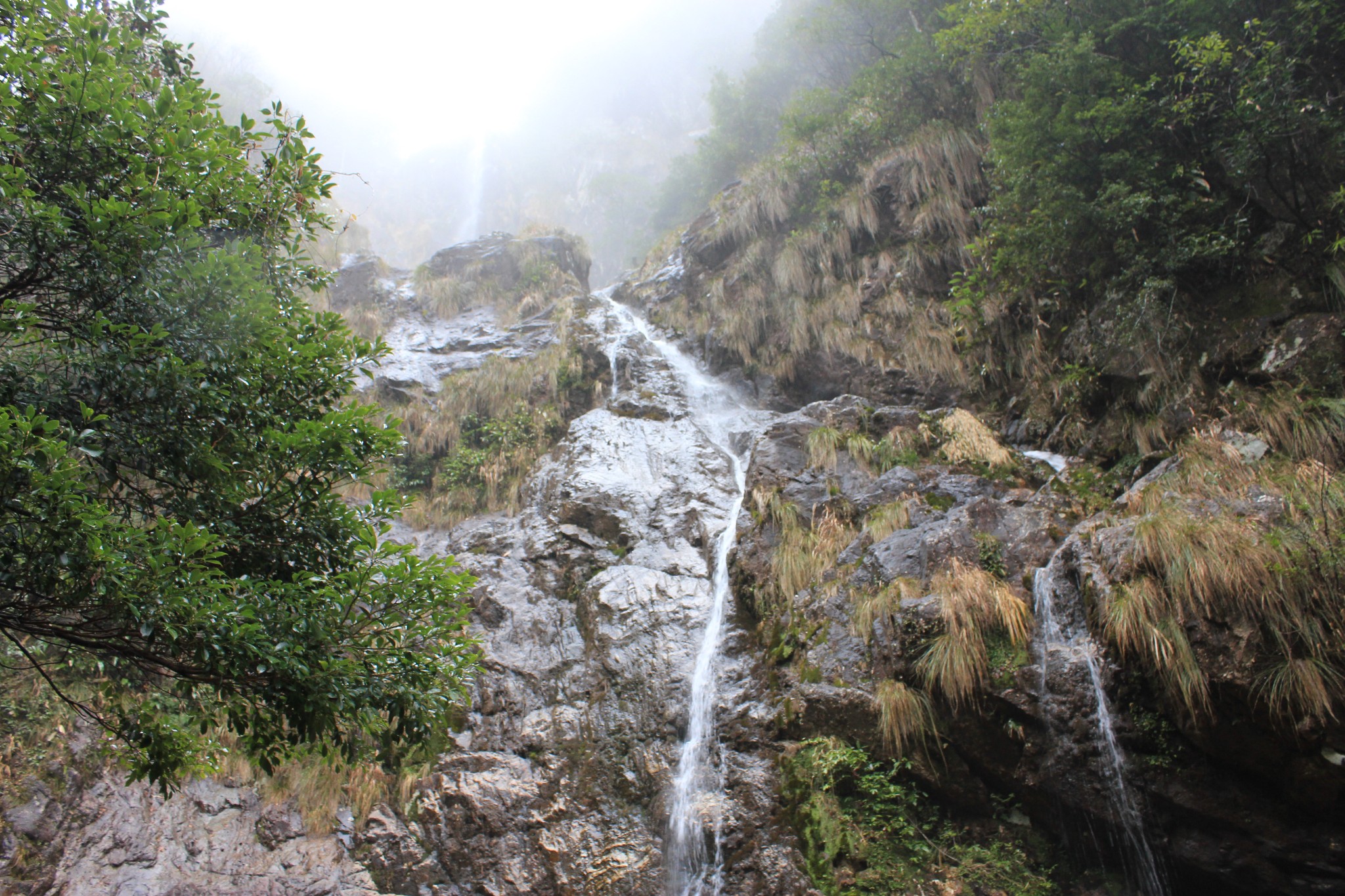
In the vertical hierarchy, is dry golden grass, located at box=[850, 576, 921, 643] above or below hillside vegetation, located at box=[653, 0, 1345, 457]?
below

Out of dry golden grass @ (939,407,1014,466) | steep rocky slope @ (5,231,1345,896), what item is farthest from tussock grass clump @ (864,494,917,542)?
dry golden grass @ (939,407,1014,466)

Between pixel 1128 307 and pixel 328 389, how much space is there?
311 inches

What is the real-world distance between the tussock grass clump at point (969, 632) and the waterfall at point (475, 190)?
3304 cm

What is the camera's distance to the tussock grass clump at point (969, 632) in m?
4.68

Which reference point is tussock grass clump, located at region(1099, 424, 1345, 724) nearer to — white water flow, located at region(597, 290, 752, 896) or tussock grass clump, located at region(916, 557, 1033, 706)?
tussock grass clump, located at region(916, 557, 1033, 706)

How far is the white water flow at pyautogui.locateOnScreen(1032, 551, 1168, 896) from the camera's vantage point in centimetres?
397

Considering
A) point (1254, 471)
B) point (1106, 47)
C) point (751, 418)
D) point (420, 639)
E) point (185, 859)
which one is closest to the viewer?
point (420, 639)

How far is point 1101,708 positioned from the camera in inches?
165

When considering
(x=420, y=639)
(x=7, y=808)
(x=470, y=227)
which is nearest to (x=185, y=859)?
(x=7, y=808)

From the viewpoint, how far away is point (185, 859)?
5.62m

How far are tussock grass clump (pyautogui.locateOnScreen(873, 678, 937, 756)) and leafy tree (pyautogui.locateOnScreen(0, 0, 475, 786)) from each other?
324 centimetres

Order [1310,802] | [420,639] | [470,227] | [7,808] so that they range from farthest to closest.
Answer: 1. [470,227]
2. [7,808]
3. [420,639]
4. [1310,802]

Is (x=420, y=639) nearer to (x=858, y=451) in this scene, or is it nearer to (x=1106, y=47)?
(x=858, y=451)

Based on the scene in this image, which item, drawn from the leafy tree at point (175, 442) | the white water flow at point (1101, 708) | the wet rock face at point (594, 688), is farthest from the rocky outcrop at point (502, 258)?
the white water flow at point (1101, 708)
